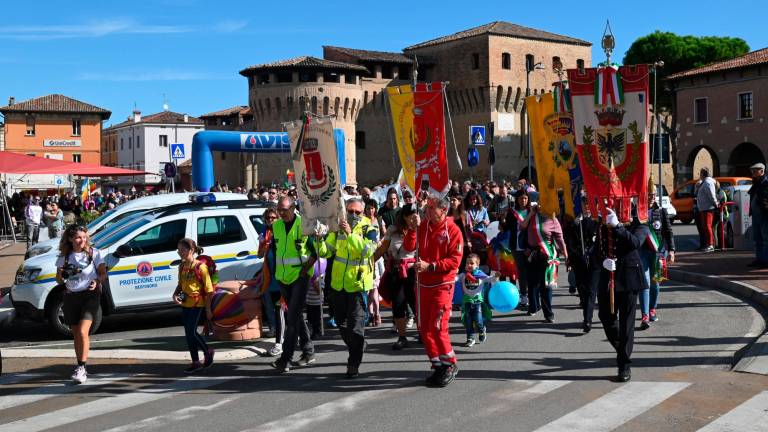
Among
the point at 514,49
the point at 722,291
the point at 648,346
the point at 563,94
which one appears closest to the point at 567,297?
the point at 722,291

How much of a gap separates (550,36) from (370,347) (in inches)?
2597

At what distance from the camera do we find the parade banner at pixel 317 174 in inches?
356

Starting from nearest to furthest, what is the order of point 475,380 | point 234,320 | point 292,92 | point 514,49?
point 475,380
point 234,320
point 292,92
point 514,49

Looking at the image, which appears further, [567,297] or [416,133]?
[567,297]

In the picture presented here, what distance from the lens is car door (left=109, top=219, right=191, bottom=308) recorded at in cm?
1193

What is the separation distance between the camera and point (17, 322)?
13195 millimetres

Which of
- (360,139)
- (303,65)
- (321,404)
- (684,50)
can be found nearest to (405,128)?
(321,404)

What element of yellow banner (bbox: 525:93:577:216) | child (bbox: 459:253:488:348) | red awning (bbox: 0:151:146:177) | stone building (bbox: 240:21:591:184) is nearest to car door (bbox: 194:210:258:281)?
child (bbox: 459:253:488:348)

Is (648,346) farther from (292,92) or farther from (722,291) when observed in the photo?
(292,92)

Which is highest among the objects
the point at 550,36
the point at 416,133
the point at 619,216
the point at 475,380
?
the point at 550,36

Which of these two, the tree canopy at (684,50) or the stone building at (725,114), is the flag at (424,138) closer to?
the stone building at (725,114)

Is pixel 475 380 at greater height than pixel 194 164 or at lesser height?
lesser

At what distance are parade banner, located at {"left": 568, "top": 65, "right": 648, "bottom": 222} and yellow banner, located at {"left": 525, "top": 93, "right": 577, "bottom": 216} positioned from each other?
204 centimetres

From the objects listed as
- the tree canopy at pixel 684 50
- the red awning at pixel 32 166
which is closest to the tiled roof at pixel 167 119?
the tree canopy at pixel 684 50
